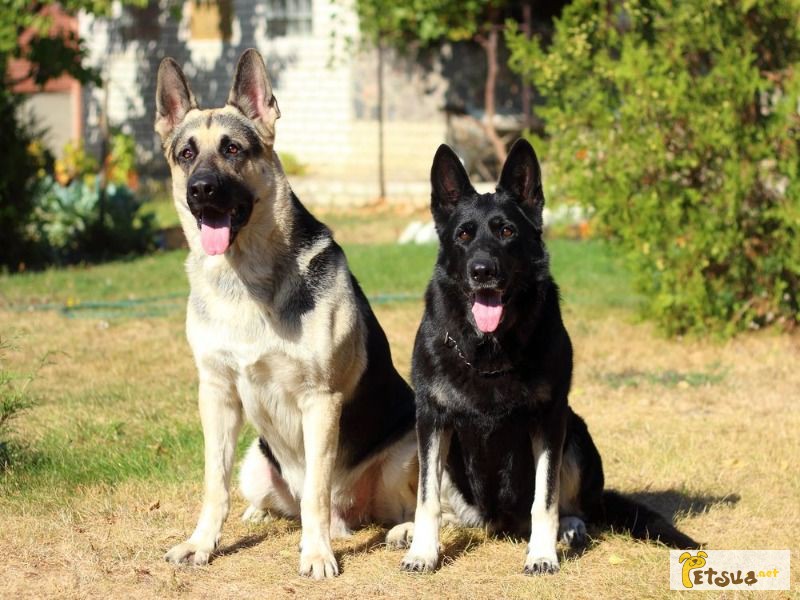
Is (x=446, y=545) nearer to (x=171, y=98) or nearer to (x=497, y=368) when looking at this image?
(x=497, y=368)

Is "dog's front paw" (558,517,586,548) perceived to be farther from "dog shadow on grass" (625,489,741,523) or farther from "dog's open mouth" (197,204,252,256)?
"dog's open mouth" (197,204,252,256)

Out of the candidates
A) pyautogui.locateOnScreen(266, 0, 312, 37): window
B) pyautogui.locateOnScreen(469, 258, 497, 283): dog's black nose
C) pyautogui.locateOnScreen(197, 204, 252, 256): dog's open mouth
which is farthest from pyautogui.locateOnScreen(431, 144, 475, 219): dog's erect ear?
pyautogui.locateOnScreen(266, 0, 312, 37): window

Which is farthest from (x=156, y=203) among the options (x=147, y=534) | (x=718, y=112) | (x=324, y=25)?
(x=147, y=534)

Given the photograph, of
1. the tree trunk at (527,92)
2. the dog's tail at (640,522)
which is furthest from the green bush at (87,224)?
the dog's tail at (640,522)

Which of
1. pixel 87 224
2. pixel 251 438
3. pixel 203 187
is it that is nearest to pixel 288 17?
pixel 87 224

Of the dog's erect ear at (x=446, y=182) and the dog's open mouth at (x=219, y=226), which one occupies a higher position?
the dog's erect ear at (x=446, y=182)

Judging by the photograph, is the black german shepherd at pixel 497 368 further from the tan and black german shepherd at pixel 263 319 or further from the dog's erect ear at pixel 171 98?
the dog's erect ear at pixel 171 98

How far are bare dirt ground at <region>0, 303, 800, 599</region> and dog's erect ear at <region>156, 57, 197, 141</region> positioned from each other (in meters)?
1.67

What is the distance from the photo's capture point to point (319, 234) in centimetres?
479

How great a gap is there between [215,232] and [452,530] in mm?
1770

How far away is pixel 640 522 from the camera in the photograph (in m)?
4.94

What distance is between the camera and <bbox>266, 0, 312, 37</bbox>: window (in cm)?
2155

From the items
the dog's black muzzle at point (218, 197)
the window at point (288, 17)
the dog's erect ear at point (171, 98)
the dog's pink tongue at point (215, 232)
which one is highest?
the window at point (288, 17)

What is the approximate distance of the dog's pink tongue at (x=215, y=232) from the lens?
446 cm
